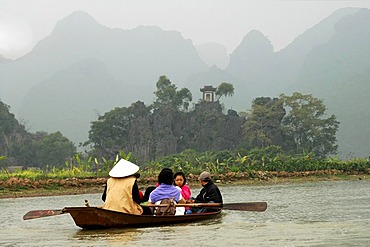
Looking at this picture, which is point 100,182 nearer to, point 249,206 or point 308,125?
point 249,206

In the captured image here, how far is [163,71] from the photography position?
513ft

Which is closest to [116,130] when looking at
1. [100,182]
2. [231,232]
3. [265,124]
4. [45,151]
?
[45,151]

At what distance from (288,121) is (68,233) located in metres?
44.5

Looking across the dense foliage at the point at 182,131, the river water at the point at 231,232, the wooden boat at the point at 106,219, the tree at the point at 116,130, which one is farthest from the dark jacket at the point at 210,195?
the tree at the point at 116,130

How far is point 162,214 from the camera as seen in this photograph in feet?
28.6

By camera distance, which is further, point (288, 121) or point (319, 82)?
point (319, 82)

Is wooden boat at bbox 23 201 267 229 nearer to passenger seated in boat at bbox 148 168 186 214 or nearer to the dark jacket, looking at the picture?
passenger seated in boat at bbox 148 168 186 214

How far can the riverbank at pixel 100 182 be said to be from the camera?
20.0 m

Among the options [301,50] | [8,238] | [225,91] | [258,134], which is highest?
[301,50]

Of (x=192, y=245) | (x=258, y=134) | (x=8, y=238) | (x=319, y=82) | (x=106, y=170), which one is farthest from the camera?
(x=319, y=82)

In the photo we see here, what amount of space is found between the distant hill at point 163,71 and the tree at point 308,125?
2714 centimetres

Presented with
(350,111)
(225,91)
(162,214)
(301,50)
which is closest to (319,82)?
(350,111)

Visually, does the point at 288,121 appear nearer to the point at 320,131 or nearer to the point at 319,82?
the point at 320,131

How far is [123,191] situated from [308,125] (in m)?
43.3
